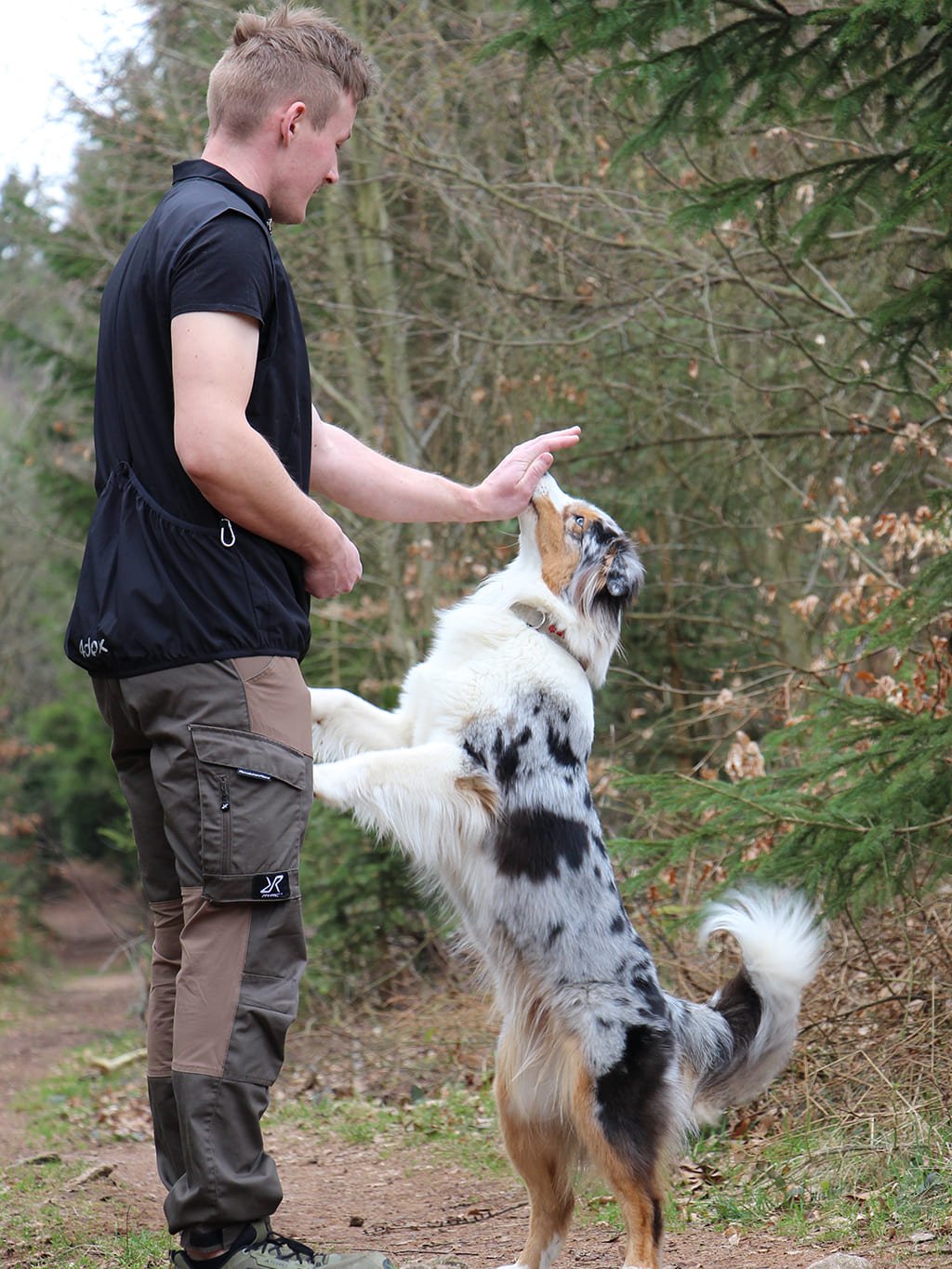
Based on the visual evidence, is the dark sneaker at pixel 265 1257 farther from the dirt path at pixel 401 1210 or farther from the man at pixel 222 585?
the dirt path at pixel 401 1210

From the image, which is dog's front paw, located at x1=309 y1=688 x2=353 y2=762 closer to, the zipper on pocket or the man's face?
the zipper on pocket

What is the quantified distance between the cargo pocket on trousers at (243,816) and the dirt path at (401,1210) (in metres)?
1.50

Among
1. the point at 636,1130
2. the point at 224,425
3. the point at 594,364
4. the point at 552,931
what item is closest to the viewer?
the point at 224,425

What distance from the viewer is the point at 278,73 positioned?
3.00m

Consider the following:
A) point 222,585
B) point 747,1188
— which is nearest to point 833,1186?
point 747,1188

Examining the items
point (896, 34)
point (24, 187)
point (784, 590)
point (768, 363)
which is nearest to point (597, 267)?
point (768, 363)

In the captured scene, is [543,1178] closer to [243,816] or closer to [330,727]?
[330,727]

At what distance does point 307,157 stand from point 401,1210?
375 centimetres

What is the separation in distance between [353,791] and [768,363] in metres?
5.86

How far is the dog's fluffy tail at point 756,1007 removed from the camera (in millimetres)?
4027

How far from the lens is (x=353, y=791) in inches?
151

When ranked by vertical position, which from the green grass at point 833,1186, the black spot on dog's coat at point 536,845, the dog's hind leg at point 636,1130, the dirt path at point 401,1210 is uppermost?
the black spot on dog's coat at point 536,845

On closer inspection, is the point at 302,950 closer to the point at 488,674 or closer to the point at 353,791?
the point at 353,791

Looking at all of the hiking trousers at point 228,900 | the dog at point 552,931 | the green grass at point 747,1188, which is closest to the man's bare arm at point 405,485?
the dog at point 552,931
